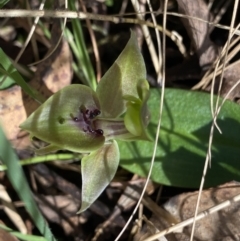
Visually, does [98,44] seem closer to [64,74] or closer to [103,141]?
[64,74]

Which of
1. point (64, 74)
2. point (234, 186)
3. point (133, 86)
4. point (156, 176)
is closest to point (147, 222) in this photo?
point (156, 176)

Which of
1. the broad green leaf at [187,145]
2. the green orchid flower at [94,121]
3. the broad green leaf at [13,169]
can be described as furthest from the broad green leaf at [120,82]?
the broad green leaf at [13,169]

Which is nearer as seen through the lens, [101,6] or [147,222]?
[147,222]

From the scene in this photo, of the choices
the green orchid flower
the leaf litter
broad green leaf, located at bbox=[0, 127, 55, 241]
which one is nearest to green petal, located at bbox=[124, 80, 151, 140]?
the green orchid flower

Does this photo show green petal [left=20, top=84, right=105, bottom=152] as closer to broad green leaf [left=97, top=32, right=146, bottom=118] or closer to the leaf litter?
broad green leaf [left=97, top=32, right=146, bottom=118]

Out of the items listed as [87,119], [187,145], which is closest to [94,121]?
[87,119]

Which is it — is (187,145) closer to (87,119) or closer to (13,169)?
(87,119)
